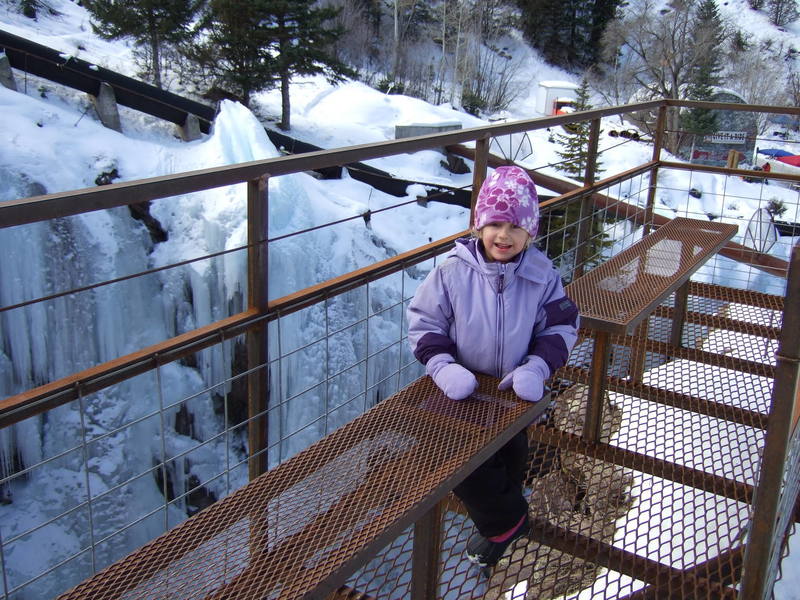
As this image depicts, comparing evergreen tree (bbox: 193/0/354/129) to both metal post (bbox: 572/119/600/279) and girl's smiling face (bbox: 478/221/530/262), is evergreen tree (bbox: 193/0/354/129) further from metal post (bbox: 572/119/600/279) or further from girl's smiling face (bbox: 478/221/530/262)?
girl's smiling face (bbox: 478/221/530/262)

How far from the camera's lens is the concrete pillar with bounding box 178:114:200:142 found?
1188 centimetres

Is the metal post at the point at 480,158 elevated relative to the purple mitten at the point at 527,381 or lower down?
elevated

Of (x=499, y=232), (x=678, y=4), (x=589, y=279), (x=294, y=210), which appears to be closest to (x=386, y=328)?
(x=294, y=210)

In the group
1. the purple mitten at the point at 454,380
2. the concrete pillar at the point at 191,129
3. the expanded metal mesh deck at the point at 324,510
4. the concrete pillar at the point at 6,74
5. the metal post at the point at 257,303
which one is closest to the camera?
the expanded metal mesh deck at the point at 324,510

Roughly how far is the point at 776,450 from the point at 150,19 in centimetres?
1558

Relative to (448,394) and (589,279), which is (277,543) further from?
(589,279)

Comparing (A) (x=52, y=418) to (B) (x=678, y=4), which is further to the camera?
(B) (x=678, y=4)

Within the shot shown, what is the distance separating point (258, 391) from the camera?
7.29ft

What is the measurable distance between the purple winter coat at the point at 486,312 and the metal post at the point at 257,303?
48 cm

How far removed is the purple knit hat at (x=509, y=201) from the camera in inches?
69.5

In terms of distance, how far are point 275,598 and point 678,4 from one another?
92.1 ft

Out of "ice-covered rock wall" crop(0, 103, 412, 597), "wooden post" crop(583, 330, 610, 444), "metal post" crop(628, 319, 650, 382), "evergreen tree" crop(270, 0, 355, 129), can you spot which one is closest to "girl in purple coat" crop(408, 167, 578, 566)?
"wooden post" crop(583, 330, 610, 444)

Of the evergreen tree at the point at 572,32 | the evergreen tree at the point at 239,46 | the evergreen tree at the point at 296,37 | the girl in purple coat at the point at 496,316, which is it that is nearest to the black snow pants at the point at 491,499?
the girl in purple coat at the point at 496,316

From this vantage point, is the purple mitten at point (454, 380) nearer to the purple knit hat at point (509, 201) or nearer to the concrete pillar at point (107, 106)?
the purple knit hat at point (509, 201)
